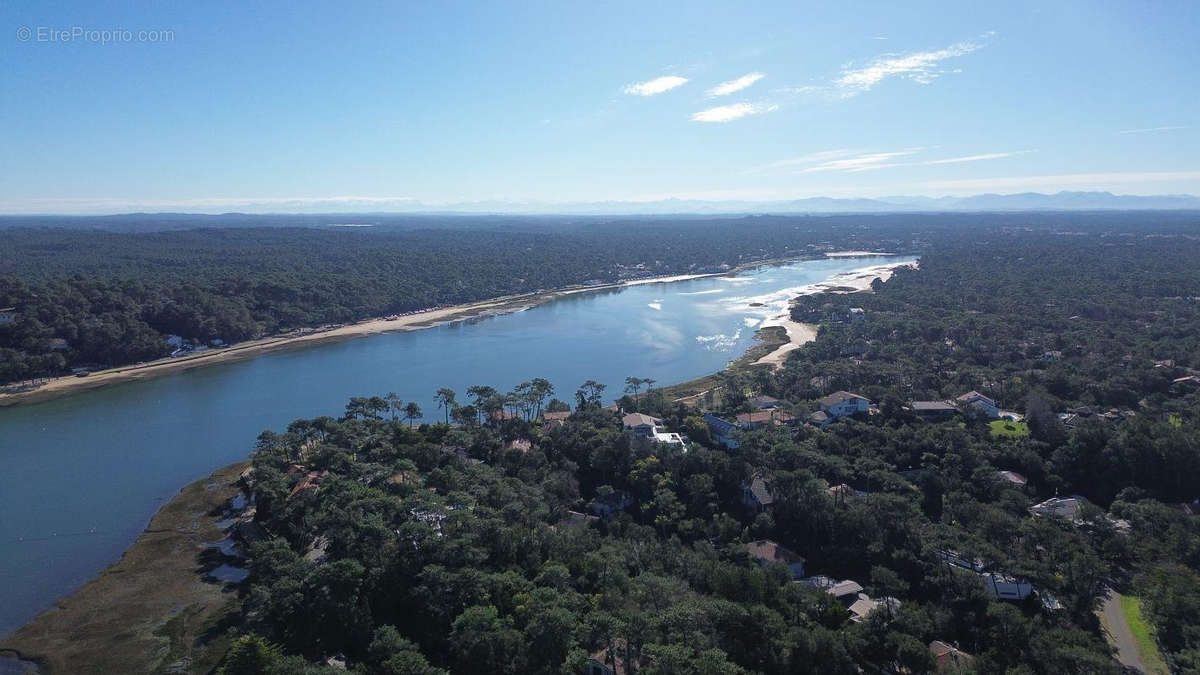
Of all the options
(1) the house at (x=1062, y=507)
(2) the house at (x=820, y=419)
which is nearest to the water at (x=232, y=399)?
(2) the house at (x=820, y=419)

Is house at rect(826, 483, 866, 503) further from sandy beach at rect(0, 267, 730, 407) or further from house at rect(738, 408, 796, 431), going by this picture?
sandy beach at rect(0, 267, 730, 407)

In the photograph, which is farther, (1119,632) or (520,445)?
(520,445)

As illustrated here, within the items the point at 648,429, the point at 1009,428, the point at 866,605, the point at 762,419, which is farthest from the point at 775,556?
the point at 1009,428

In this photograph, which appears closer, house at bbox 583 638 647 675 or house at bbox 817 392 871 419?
house at bbox 583 638 647 675

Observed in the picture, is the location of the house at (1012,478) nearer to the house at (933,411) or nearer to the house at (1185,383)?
the house at (933,411)

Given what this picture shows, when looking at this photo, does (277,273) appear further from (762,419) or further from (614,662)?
(614,662)

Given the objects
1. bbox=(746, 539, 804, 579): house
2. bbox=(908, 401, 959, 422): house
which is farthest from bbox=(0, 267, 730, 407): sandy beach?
bbox=(908, 401, 959, 422): house

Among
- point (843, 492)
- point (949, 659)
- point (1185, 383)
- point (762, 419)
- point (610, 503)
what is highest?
point (1185, 383)
